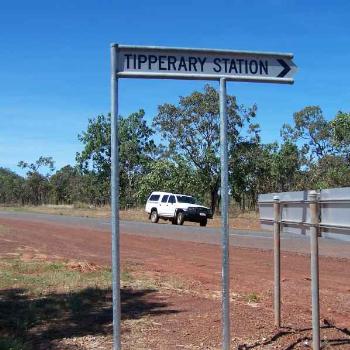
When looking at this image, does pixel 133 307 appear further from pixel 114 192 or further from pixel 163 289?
pixel 114 192

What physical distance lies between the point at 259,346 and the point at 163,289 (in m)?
3.84

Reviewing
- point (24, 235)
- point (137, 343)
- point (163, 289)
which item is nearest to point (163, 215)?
point (24, 235)

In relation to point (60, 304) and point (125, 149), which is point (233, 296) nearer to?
point (60, 304)

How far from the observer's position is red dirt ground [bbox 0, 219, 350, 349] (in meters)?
6.25

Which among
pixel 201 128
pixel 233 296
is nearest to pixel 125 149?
pixel 201 128

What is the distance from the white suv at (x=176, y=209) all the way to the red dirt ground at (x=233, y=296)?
15966mm

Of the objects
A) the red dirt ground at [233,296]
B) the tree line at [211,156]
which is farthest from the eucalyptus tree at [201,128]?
the red dirt ground at [233,296]

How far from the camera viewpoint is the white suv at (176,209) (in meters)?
34.0

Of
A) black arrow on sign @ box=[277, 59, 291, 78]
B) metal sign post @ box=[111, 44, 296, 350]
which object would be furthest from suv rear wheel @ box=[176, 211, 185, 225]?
black arrow on sign @ box=[277, 59, 291, 78]

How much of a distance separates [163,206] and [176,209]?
1360 mm

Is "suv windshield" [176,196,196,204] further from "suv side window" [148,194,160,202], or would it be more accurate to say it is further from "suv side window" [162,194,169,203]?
"suv side window" [148,194,160,202]

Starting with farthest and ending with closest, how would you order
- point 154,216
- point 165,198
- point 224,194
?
point 154,216 → point 165,198 → point 224,194

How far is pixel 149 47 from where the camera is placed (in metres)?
4.98

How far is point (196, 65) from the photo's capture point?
16.4 feet
